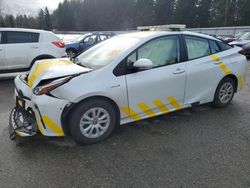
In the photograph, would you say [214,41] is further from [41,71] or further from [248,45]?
[248,45]

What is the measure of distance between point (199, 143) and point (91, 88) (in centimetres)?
175

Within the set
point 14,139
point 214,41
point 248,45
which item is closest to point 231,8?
point 248,45

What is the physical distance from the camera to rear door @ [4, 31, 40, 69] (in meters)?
6.90

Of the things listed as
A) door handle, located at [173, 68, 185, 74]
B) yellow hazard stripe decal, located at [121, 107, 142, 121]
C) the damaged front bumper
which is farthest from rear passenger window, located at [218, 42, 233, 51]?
the damaged front bumper

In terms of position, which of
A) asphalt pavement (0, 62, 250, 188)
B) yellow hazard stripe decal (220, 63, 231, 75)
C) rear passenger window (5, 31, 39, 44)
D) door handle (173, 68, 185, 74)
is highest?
rear passenger window (5, 31, 39, 44)

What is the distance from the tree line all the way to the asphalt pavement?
1779 inches

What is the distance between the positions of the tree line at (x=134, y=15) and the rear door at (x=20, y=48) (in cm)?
3997

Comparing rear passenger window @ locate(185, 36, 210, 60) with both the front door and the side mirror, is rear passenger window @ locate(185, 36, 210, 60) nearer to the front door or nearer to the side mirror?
the front door

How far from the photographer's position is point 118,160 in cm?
287

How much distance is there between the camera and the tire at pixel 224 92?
14.5 ft

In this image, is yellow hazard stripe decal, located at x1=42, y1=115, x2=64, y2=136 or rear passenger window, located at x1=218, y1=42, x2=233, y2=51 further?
rear passenger window, located at x1=218, y1=42, x2=233, y2=51

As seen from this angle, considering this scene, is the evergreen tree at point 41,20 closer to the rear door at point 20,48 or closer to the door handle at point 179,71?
the rear door at point 20,48

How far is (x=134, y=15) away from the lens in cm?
6269

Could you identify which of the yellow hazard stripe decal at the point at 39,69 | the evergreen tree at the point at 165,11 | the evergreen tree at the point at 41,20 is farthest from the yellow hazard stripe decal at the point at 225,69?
the evergreen tree at the point at 41,20
